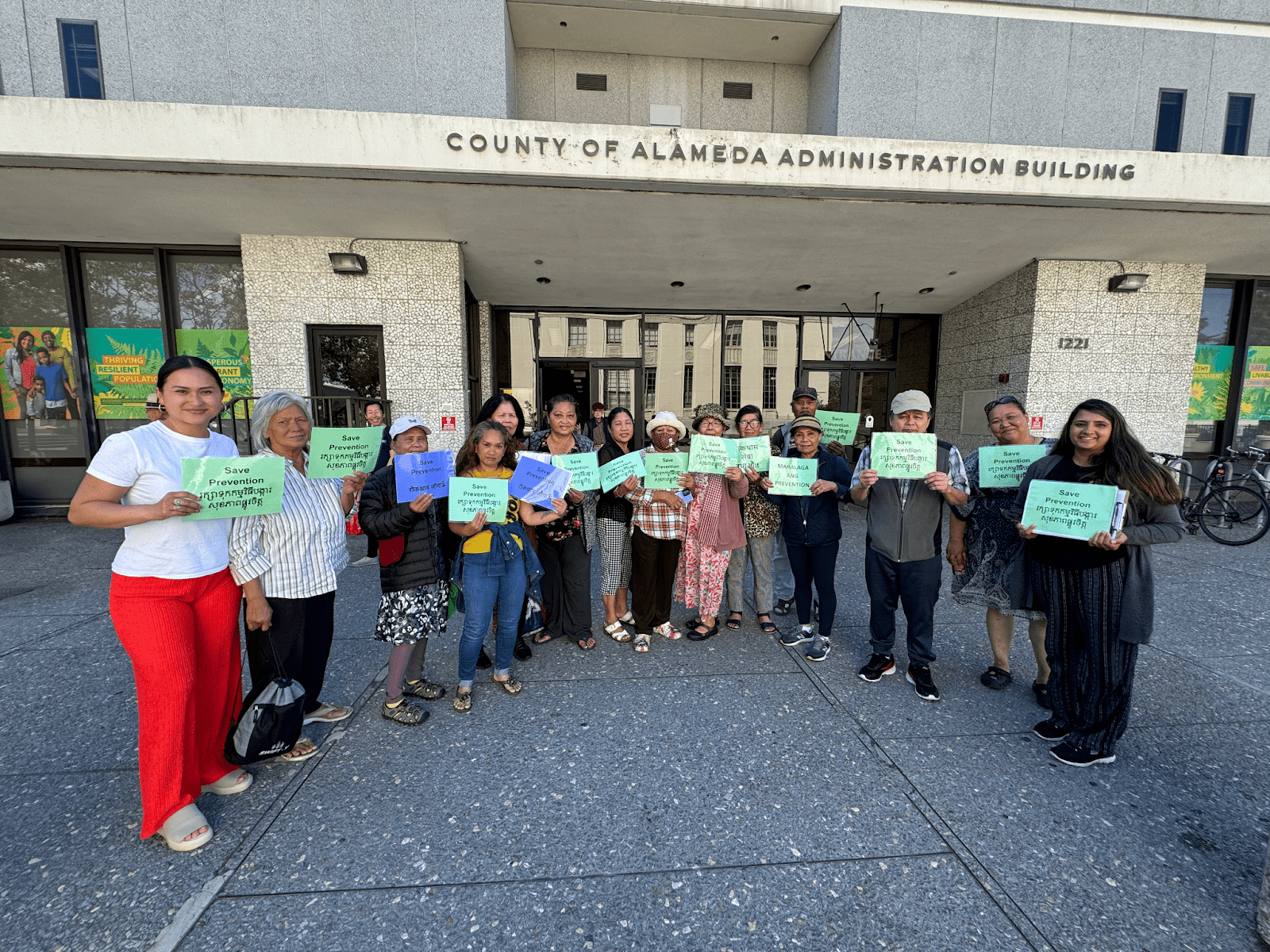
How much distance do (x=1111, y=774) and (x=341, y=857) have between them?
335 cm

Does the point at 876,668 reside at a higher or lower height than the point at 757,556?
lower

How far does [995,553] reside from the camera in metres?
3.17

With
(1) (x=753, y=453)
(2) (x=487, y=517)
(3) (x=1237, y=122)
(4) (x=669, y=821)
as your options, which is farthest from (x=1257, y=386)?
(2) (x=487, y=517)

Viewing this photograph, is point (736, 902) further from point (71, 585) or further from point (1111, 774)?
point (71, 585)

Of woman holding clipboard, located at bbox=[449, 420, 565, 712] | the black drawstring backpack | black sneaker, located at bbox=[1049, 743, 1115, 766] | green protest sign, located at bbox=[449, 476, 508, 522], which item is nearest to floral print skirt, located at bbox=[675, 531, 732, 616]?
woman holding clipboard, located at bbox=[449, 420, 565, 712]

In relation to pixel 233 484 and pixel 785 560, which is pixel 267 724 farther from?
pixel 785 560

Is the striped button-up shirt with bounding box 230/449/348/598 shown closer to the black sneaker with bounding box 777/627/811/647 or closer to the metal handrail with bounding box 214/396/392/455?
the black sneaker with bounding box 777/627/811/647

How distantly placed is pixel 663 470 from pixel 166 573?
2599 millimetres

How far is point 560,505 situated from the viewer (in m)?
3.07

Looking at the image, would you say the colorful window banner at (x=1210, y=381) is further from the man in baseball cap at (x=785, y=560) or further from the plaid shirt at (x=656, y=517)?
the plaid shirt at (x=656, y=517)

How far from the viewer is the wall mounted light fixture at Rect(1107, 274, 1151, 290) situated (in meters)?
8.01

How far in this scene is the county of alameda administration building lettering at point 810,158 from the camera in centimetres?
573

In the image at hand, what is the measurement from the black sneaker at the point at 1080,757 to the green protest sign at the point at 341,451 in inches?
144

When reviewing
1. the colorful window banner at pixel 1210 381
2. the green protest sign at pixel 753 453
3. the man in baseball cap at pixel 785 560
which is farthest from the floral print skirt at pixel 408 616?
the colorful window banner at pixel 1210 381
